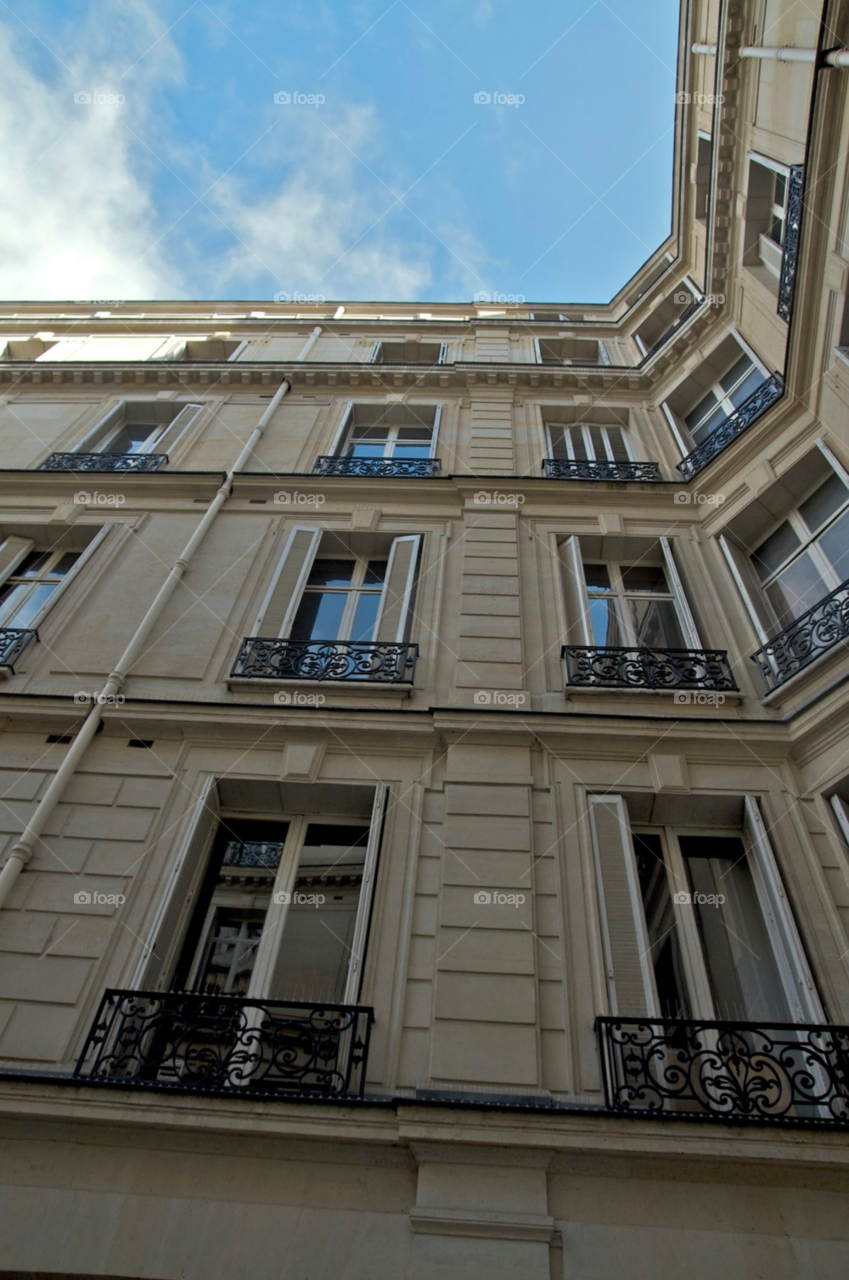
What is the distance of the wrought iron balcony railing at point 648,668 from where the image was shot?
7242 millimetres

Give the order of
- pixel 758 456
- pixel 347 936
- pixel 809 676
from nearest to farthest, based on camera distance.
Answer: pixel 347 936, pixel 809 676, pixel 758 456

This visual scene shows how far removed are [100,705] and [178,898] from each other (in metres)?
2.05

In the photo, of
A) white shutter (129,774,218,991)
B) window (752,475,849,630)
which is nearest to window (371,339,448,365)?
window (752,475,849,630)

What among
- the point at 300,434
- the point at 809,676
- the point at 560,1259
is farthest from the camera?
the point at 300,434

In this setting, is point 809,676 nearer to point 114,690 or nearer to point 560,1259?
point 560,1259

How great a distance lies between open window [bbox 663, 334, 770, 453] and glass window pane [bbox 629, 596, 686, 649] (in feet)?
9.74

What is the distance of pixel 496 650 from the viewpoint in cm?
756

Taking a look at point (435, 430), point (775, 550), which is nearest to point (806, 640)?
point (775, 550)

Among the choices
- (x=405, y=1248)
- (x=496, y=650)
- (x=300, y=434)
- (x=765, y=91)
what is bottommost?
(x=405, y=1248)

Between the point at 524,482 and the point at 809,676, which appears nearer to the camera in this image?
the point at 809,676

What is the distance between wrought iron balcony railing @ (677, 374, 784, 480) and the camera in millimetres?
9352

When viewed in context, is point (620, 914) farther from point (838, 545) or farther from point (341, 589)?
point (341, 589)

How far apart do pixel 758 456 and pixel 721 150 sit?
16.5ft

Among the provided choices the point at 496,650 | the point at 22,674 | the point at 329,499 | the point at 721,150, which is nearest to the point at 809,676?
the point at 496,650
